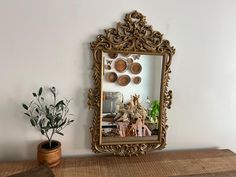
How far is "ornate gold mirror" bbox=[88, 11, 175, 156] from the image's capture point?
47.9 inches

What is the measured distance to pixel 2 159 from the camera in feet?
4.08

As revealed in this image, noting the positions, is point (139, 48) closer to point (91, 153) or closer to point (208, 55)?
point (208, 55)

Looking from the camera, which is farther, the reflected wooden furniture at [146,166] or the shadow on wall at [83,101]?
the shadow on wall at [83,101]

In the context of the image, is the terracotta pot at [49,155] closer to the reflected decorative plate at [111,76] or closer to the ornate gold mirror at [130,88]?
the ornate gold mirror at [130,88]

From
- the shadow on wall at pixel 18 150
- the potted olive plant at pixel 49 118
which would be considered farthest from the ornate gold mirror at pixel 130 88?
the shadow on wall at pixel 18 150

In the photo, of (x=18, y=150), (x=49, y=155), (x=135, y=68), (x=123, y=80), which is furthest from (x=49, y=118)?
(x=135, y=68)

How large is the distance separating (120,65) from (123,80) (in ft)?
0.32

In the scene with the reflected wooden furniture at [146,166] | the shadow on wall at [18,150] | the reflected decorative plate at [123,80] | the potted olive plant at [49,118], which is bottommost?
the reflected wooden furniture at [146,166]

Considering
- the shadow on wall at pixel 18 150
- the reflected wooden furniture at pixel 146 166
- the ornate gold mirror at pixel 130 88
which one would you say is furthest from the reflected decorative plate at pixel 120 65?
the shadow on wall at pixel 18 150

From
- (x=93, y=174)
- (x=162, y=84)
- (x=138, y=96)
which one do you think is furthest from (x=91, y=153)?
(x=162, y=84)

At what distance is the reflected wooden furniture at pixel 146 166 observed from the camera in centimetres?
111

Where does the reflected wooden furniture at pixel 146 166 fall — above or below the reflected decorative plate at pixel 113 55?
below

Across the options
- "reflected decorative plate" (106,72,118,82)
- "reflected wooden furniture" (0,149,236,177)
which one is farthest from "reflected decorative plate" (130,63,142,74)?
"reflected wooden furniture" (0,149,236,177)

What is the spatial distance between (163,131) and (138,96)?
305 millimetres
